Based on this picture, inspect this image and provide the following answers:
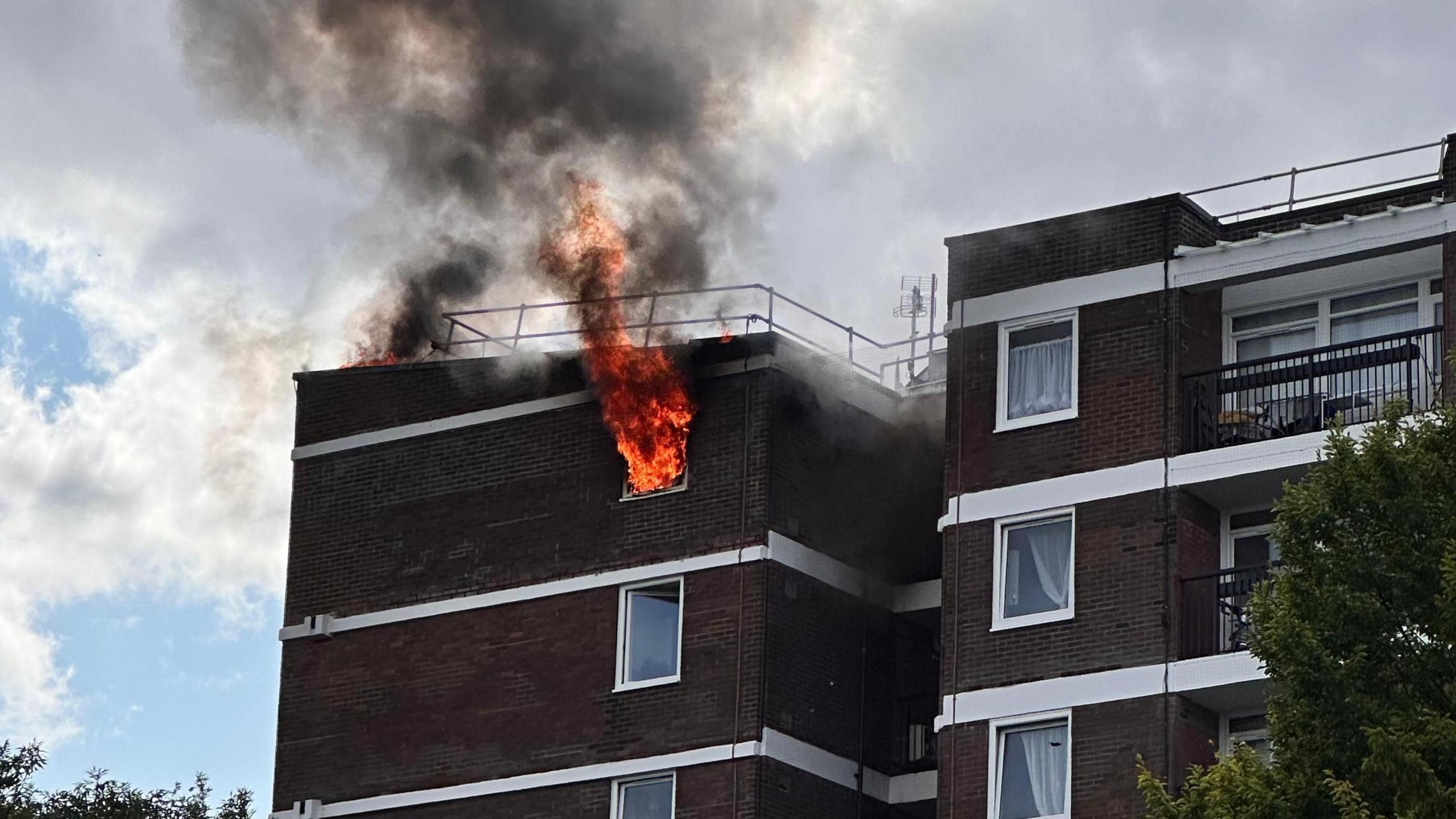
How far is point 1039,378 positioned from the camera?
120ft

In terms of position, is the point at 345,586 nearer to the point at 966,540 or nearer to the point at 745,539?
the point at 745,539

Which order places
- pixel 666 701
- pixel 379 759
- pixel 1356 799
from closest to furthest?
pixel 1356 799 → pixel 666 701 → pixel 379 759

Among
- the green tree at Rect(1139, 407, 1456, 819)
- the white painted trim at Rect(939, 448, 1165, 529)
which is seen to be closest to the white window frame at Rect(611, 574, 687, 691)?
the white painted trim at Rect(939, 448, 1165, 529)

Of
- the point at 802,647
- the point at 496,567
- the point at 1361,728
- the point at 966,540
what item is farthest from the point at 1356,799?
the point at 496,567

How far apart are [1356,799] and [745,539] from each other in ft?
51.5

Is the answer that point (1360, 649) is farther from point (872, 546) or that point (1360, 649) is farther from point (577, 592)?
point (577, 592)

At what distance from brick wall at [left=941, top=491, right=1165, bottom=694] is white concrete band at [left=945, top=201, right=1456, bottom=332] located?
2.76 metres

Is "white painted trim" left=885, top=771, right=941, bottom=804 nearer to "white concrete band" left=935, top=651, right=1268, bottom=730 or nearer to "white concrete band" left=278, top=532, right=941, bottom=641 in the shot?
"white concrete band" left=278, top=532, right=941, bottom=641

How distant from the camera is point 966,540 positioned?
1423 inches

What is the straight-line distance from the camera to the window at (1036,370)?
36344 mm

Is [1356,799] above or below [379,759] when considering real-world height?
below

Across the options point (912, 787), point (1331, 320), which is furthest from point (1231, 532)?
point (912, 787)

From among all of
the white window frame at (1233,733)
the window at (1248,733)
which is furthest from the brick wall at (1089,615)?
the window at (1248,733)

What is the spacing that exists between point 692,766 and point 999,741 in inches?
190
